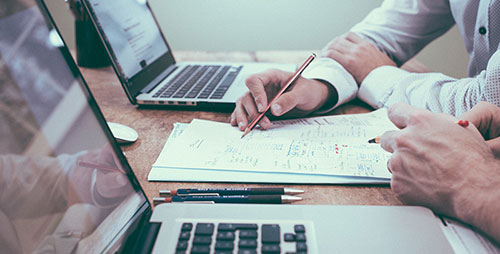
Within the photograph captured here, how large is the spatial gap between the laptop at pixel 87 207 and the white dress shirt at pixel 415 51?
0.34 metres

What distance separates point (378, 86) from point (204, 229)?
1.94 feet

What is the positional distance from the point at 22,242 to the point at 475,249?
0.44 metres

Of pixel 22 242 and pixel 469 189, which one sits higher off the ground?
pixel 22 242

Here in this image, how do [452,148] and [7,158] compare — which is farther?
[452,148]

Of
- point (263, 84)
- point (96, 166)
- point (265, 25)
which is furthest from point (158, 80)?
point (265, 25)

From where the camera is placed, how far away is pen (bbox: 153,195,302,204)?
440mm

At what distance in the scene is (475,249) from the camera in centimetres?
36

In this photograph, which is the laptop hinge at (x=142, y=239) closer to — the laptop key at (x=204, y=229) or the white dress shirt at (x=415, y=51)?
the laptop key at (x=204, y=229)

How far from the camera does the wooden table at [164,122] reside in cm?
47

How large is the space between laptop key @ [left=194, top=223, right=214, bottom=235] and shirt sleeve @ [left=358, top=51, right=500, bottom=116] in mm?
536

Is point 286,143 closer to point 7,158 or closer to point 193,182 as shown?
point 193,182

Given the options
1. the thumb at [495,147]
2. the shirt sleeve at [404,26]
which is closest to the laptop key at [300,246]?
the thumb at [495,147]

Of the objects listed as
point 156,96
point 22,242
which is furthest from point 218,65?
point 22,242

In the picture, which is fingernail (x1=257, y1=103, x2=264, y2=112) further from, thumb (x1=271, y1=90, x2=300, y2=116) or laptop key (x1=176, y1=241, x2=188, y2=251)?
laptop key (x1=176, y1=241, x2=188, y2=251)
